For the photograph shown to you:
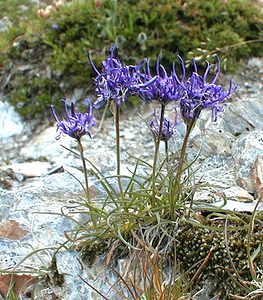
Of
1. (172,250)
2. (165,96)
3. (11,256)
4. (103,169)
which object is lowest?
(103,169)

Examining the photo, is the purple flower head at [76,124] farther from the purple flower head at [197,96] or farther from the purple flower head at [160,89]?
the purple flower head at [197,96]

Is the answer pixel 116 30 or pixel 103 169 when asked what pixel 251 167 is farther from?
pixel 116 30

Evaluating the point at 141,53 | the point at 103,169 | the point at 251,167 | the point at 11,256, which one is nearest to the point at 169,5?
the point at 141,53

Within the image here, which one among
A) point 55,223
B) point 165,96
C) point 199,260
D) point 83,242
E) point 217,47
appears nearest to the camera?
point 165,96

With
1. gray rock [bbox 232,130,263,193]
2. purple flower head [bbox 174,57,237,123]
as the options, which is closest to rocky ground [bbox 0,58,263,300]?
gray rock [bbox 232,130,263,193]

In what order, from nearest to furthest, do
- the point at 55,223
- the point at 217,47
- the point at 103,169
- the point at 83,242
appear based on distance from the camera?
1. the point at 83,242
2. the point at 55,223
3. the point at 103,169
4. the point at 217,47

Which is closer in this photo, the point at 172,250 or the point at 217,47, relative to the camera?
the point at 172,250

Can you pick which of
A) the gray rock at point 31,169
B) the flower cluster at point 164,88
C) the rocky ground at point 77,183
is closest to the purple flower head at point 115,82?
the flower cluster at point 164,88

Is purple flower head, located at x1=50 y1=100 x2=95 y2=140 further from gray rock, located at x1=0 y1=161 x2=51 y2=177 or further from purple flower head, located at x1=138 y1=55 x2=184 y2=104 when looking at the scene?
gray rock, located at x1=0 y1=161 x2=51 y2=177
